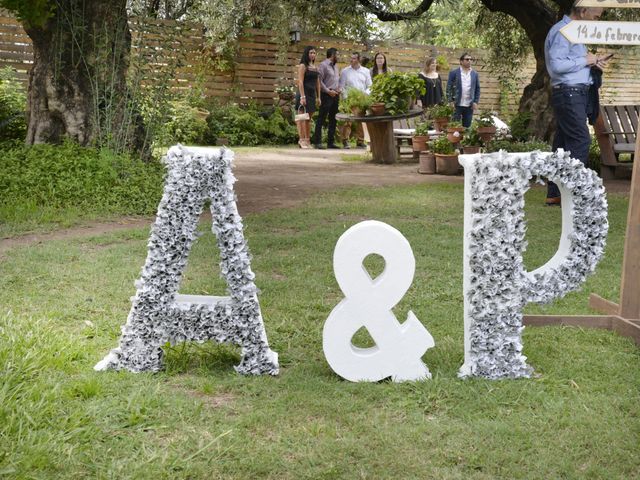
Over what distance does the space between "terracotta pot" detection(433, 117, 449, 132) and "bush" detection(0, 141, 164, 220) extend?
6299 millimetres

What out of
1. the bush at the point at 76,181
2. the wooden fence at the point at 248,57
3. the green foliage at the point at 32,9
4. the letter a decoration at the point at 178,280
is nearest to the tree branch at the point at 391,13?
the wooden fence at the point at 248,57

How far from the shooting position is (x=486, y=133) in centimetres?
1212

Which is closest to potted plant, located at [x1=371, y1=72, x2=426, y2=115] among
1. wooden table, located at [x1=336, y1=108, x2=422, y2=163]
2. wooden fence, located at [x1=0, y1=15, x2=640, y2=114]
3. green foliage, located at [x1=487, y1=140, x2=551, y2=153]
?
wooden table, located at [x1=336, y1=108, x2=422, y2=163]

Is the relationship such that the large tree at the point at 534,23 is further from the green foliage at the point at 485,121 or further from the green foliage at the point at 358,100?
the green foliage at the point at 358,100

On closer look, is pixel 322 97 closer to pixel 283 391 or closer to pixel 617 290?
pixel 617 290

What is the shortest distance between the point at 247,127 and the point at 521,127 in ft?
21.9

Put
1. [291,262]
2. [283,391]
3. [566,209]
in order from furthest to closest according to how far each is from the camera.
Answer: [291,262], [566,209], [283,391]

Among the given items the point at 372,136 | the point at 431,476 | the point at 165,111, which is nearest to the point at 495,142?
the point at 372,136

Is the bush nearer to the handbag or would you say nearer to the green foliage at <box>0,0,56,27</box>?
the green foliage at <box>0,0,56,27</box>

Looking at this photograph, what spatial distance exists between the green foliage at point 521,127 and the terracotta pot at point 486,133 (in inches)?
44.7

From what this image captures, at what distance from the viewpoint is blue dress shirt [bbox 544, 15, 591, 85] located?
7457mm

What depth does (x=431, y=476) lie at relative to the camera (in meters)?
2.69

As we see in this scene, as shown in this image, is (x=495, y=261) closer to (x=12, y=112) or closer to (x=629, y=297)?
(x=629, y=297)

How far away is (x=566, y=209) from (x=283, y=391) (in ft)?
5.44
